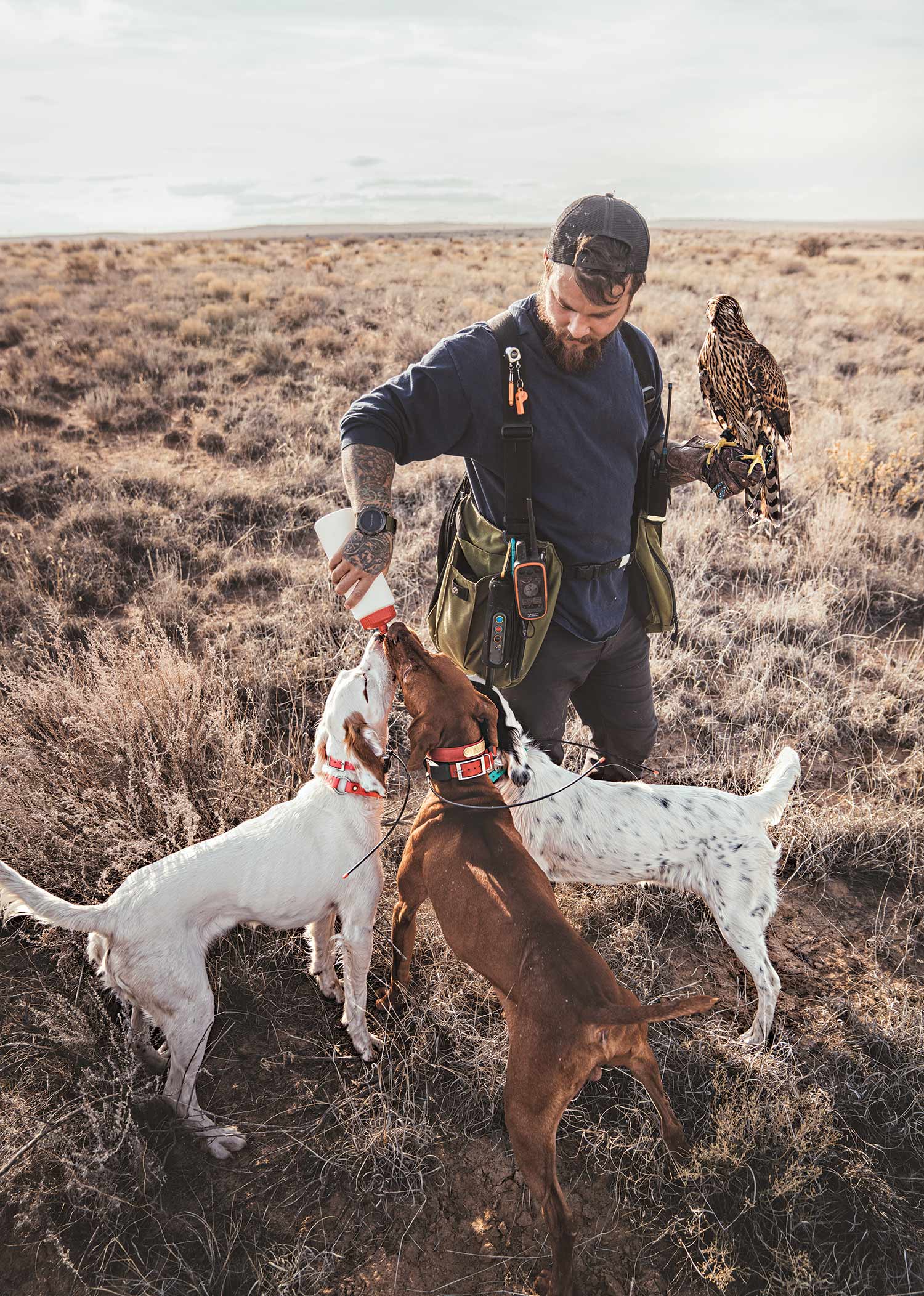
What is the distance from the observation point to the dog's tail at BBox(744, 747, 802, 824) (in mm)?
2971

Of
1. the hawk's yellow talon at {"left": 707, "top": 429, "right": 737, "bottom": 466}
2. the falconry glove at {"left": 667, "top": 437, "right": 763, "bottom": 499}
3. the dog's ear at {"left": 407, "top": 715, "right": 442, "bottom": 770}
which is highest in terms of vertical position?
the hawk's yellow talon at {"left": 707, "top": 429, "right": 737, "bottom": 466}

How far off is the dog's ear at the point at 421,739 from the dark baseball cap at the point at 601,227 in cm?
169

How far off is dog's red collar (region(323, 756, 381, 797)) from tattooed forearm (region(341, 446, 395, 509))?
96 centimetres

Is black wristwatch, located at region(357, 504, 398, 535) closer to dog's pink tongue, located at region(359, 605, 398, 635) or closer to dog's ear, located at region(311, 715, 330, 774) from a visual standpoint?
dog's pink tongue, located at region(359, 605, 398, 635)

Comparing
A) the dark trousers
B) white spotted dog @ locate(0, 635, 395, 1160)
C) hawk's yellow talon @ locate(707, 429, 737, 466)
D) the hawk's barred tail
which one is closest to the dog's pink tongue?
white spotted dog @ locate(0, 635, 395, 1160)

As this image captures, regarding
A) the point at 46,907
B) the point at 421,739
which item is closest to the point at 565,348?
the point at 421,739

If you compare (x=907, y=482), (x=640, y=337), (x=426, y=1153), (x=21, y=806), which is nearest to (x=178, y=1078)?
(x=426, y=1153)

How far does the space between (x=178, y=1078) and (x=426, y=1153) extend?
921mm

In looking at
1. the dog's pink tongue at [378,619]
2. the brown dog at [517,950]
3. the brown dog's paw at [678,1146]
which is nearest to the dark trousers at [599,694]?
the brown dog at [517,950]

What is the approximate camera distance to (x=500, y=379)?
2.56 m

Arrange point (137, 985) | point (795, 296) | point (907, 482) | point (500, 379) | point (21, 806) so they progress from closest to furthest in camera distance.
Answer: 1. point (137, 985)
2. point (500, 379)
3. point (21, 806)
4. point (907, 482)
5. point (795, 296)

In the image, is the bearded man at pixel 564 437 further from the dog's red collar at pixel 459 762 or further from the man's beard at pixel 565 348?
the dog's red collar at pixel 459 762

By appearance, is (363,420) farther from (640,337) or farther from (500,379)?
(640,337)

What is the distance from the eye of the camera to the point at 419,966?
3156 mm
